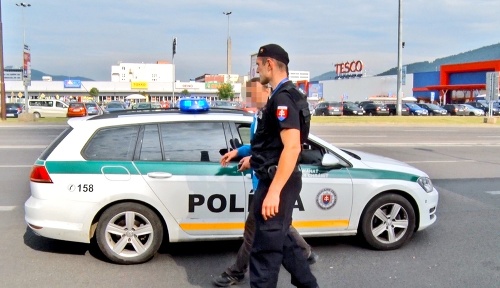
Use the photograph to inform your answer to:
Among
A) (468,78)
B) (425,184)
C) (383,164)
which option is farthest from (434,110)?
(383,164)

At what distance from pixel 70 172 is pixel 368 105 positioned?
42.4 metres

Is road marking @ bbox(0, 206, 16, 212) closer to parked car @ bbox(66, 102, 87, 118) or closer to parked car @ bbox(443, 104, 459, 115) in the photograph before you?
parked car @ bbox(66, 102, 87, 118)

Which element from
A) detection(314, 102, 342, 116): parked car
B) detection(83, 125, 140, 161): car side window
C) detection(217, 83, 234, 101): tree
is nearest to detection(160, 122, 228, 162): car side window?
detection(83, 125, 140, 161): car side window

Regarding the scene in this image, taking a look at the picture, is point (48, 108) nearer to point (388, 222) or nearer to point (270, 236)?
point (388, 222)

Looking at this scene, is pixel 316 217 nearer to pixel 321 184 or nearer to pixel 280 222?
pixel 321 184

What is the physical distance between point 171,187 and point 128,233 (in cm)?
62

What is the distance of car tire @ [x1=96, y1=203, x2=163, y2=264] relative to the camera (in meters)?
4.71

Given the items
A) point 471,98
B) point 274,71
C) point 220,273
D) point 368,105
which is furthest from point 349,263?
point 471,98

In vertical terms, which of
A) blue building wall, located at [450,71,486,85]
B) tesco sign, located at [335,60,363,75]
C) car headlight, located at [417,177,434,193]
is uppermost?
tesco sign, located at [335,60,363,75]

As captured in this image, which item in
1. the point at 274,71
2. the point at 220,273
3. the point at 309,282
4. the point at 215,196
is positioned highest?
the point at 274,71

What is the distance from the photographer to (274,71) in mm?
3203

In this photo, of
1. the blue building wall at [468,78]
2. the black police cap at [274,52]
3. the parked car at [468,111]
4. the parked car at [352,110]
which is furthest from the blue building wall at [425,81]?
the black police cap at [274,52]

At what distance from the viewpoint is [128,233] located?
4.73m

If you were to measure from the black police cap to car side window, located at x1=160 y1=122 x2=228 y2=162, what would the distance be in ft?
6.17
